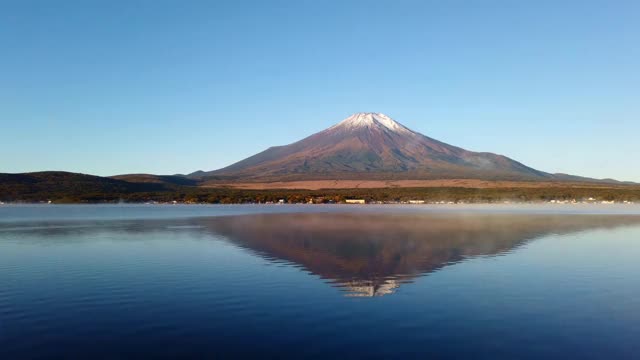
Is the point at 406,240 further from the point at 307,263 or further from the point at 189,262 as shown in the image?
the point at 189,262

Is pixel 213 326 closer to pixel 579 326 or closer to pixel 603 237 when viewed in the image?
pixel 579 326

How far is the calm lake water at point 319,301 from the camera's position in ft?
54.0

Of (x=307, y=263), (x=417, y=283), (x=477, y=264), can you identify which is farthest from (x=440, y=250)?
(x=417, y=283)

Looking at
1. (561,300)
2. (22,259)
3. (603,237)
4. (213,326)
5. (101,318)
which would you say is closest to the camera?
(213,326)

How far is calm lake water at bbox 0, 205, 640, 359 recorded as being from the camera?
648 inches

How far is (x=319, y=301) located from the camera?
2297cm

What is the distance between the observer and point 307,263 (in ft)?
114

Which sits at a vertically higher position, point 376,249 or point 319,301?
point 376,249

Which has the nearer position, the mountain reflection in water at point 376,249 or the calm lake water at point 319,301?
the calm lake water at point 319,301

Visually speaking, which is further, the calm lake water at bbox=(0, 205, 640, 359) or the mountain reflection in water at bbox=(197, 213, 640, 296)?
the mountain reflection in water at bbox=(197, 213, 640, 296)

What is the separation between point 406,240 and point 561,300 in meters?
26.1

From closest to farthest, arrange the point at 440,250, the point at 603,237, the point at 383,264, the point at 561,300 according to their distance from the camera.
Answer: the point at 561,300, the point at 383,264, the point at 440,250, the point at 603,237

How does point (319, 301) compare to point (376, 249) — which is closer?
point (319, 301)

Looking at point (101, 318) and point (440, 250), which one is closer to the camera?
point (101, 318)
